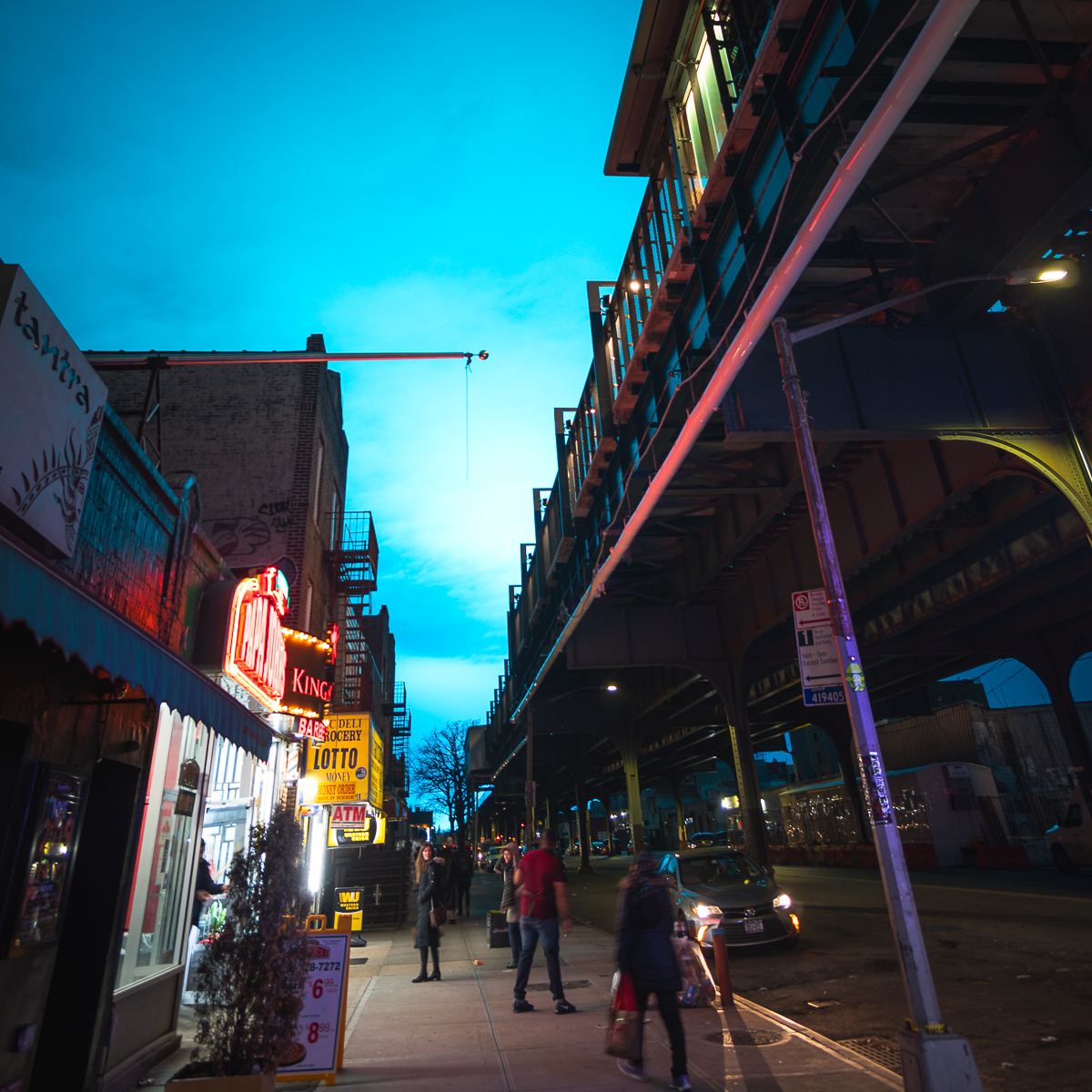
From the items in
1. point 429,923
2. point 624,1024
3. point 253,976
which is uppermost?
point 253,976

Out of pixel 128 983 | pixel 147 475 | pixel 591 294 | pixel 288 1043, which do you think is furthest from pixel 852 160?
pixel 591 294

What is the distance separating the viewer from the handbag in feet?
→ 17.4

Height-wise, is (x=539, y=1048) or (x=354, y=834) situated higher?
(x=354, y=834)

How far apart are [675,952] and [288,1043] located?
3105 mm

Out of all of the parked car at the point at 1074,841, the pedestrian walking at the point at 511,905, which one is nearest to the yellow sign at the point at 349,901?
the pedestrian walking at the point at 511,905

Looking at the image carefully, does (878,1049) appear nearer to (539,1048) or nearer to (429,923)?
(539,1048)

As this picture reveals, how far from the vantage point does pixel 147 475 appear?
736 cm

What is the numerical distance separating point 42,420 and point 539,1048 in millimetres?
7001

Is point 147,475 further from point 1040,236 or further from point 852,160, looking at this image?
point 1040,236

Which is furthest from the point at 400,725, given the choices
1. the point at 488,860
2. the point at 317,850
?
the point at 317,850

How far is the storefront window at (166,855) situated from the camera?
23.9ft

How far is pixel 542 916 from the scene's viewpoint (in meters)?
8.60

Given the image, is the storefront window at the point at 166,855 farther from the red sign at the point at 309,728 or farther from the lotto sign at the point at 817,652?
the lotto sign at the point at 817,652

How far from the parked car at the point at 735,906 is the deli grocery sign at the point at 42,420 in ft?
33.2
